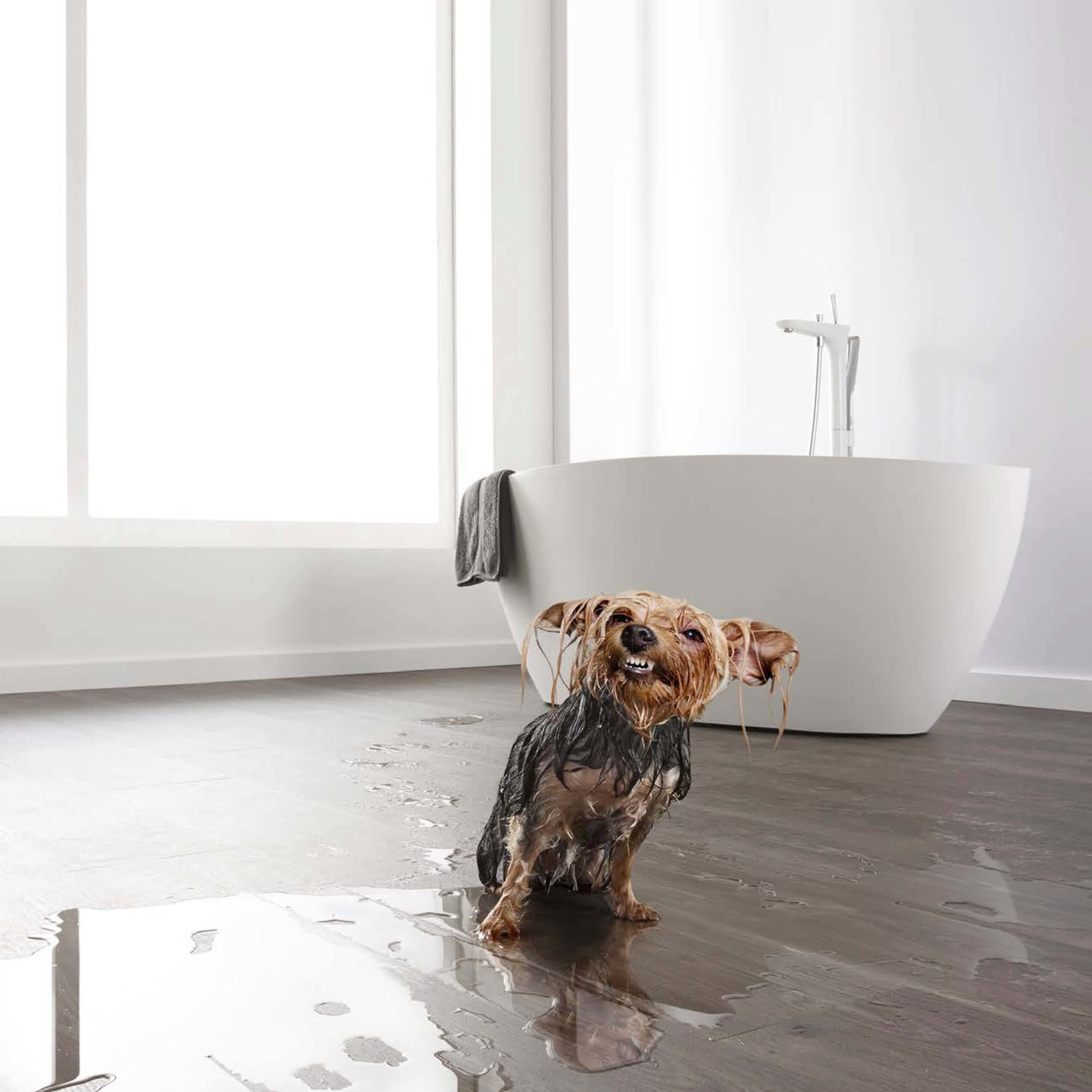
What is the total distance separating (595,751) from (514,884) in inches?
7.2

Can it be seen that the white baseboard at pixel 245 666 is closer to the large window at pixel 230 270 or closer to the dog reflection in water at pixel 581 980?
the large window at pixel 230 270

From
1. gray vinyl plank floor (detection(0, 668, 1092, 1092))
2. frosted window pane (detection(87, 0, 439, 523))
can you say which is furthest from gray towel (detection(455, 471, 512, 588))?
frosted window pane (detection(87, 0, 439, 523))

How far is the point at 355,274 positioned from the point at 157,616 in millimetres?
1631

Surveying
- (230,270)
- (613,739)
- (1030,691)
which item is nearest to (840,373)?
(1030,691)

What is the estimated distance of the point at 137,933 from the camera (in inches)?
47.5

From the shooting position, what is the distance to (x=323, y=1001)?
1.01m

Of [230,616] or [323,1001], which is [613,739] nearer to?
[323,1001]

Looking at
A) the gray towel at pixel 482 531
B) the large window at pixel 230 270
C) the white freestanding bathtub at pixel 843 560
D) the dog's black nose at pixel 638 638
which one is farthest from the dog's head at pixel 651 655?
the large window at pixel 230 270

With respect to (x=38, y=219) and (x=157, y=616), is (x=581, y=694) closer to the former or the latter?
(x=157, y=616)

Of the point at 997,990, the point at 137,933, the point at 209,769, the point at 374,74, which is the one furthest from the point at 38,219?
the point at 997,990

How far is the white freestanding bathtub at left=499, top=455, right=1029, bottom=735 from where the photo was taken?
2631 mm

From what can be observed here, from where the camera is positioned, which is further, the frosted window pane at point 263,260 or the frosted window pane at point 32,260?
the frosted window pane at point 263,260

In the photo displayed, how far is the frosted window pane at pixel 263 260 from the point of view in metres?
4.12

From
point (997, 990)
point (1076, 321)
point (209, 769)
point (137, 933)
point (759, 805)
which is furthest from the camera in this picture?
point (1076, 321)
